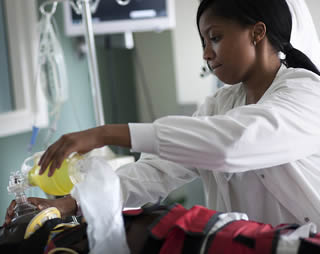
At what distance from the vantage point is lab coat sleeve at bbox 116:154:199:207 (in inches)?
49.8

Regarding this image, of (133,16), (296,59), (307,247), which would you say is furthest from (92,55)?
(307,247)

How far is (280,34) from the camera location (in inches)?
51.1

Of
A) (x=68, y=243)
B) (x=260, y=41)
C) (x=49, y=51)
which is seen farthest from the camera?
(x=49, y=51)

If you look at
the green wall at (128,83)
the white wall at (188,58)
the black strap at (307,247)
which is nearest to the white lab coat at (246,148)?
the black strap at (307,247)

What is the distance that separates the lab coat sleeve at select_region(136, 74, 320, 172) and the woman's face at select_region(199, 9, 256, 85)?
210mm

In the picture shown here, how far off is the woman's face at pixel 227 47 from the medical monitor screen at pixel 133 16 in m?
1.20

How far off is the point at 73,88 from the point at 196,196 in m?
1.10

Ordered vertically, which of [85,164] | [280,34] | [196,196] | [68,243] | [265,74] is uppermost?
[280,34]

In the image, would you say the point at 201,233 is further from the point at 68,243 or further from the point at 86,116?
the point at 86,116

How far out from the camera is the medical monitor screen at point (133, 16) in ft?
8.04

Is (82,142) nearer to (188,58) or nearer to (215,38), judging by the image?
(215,38)

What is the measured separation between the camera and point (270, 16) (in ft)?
4.14

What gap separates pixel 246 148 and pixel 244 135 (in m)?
0.03

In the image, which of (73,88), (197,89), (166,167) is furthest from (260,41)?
(197,89)
